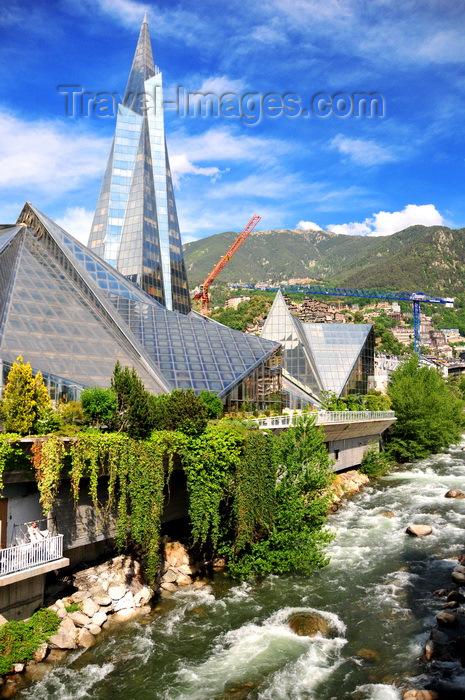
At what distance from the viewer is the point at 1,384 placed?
3062cm

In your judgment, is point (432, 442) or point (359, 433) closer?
point (359, 433)

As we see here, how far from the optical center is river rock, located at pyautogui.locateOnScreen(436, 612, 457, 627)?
74.6ft

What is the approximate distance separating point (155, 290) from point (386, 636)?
5742 centimetres

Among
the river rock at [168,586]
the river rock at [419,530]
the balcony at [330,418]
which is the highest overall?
the balcony at [330,418]

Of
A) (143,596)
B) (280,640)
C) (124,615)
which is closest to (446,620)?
(280,640)

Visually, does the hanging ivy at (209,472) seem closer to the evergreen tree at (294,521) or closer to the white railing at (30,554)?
the evergreen tree at (294,521)

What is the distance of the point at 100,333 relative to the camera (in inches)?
1681

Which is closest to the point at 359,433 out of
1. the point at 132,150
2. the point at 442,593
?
the point at 442,593

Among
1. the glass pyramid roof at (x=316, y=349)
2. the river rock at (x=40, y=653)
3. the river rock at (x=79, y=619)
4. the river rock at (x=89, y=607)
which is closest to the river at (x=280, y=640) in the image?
the river rock at (x=40, y=653)

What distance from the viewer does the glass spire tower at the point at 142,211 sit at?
7338 cm

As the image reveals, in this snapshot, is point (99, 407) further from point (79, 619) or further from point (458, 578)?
point (458, 578)

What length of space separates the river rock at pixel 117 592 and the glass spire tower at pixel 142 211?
1996 inches

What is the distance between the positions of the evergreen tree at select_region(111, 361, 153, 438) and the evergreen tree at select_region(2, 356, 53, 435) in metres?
3.58

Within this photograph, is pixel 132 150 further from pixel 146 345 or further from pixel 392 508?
pixel 392 508
